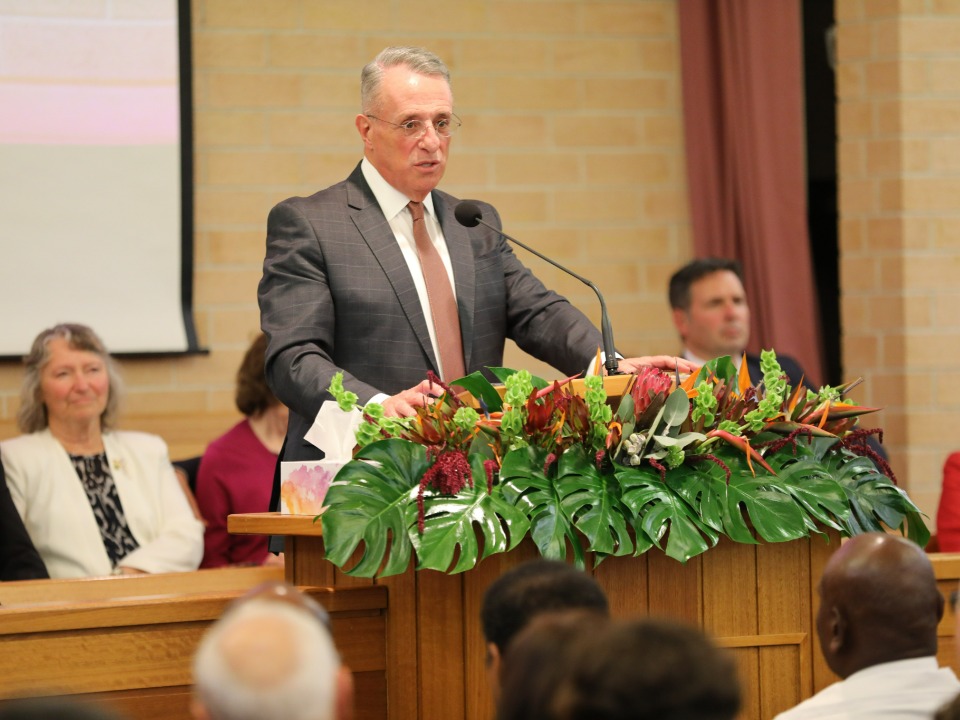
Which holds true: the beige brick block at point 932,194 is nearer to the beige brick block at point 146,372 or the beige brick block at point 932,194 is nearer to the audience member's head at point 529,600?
the beige brick block at point 146,372

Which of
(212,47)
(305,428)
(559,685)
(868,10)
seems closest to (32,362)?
(212,47)

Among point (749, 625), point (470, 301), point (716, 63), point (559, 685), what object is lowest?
point (749, 625)

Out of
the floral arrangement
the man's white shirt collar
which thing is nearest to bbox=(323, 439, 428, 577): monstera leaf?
the floral arrangement

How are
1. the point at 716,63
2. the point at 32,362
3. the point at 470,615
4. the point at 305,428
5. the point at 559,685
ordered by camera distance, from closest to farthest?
the point at 559,685
the point at 470,615
the point at 305,428
the point at 32,362
the point at 716,63

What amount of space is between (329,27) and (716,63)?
1406 mm

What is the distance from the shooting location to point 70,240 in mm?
4695

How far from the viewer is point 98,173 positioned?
4.73 m

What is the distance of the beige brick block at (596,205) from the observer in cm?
516

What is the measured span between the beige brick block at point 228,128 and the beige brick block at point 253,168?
4 cm

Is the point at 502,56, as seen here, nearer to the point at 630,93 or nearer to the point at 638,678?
the point at 630,93

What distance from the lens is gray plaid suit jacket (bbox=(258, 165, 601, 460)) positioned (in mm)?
2568

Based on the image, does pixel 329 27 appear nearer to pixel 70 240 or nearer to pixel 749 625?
pixel 70 240

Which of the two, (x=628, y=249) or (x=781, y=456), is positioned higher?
(x=628, y=249)

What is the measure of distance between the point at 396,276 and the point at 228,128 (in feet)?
7.97
